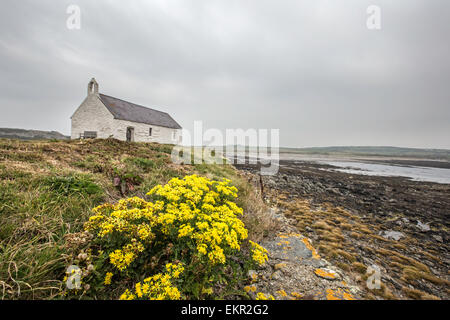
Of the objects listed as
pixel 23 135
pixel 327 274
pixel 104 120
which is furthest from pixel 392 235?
pixel 23 135

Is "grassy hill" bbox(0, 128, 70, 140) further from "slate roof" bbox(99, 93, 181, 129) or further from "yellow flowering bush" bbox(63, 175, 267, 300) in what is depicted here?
"yellow flowering bush" bbox(63, 175, 267, 300)

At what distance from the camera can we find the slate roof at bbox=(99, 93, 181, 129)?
71.3 feet

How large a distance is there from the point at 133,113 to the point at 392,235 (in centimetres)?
2818

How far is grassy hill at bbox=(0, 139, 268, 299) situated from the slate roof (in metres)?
18.1

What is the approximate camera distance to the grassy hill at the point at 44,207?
1845mm

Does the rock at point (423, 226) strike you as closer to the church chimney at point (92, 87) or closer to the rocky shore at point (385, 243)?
the rocky shore at point (385, 243)

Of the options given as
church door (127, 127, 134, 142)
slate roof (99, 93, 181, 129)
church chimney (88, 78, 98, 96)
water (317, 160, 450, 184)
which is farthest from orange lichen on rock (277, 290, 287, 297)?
church chimney (88, 78, 98, 96)

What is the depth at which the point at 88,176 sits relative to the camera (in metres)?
4.30

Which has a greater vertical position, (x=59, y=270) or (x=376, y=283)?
(x=59, y=270)

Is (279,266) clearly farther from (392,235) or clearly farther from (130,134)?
(130,134)

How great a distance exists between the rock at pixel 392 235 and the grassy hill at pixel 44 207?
14.5ft

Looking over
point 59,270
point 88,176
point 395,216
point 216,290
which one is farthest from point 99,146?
point 395,216
